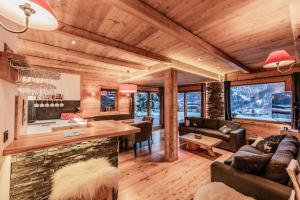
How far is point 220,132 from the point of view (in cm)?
502

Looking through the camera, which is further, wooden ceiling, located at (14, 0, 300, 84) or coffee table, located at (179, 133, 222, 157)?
coffee table, located at (179, 133, 222, 157)

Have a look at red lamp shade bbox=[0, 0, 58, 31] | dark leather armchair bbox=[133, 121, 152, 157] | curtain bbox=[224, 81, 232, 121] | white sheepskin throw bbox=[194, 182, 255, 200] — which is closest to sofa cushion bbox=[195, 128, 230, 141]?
curtain bbox=[224, 81, 232, 121]

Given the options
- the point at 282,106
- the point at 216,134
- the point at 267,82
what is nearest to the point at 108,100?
the point at 216,134

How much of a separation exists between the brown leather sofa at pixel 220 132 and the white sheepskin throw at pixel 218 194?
9.74ft

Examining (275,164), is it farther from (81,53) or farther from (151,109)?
(151,109)

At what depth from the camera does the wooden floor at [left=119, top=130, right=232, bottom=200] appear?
248 cm

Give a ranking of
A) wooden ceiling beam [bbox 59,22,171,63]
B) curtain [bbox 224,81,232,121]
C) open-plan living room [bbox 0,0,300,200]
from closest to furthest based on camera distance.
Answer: open-plan living room [bbox 0,0,300,200], wooden ceiling beam [bbox 59,22,171,63], curtain [bbox 224,81,232,121]

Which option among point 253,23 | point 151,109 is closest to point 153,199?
point 253,23

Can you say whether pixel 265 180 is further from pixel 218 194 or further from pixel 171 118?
pixel 171 118

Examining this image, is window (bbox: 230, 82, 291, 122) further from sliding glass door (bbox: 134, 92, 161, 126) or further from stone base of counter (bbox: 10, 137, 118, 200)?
stone base of counter (bbox: 10, 137, 118, 200)

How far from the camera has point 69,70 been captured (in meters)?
5.13

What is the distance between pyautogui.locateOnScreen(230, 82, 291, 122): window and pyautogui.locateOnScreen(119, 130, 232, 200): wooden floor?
220cm

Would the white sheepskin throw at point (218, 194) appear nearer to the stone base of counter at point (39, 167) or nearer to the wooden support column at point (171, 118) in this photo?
the stone base of counter at point (39, 167)

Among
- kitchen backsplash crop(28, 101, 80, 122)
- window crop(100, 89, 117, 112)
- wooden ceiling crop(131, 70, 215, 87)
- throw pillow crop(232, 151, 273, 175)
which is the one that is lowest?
throw pillow crop(232, 151, 273, 175)
